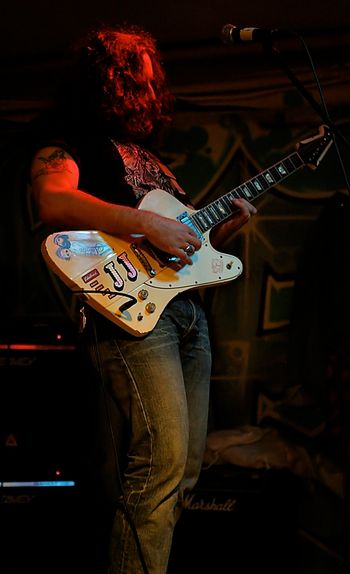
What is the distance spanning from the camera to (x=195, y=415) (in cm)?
175

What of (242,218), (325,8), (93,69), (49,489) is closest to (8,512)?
(49,489)

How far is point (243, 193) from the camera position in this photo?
2.06 meters

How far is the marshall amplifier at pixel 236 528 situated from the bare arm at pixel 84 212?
3.60 feet

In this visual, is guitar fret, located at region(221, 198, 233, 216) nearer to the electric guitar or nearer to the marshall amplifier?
the electric guitar

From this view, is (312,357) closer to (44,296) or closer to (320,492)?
(320,492)

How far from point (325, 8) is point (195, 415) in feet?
6.36

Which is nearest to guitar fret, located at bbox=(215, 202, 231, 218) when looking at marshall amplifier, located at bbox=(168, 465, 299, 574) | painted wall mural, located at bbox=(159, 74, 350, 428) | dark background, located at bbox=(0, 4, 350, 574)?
dark background, located at bbox=(0, 4, 350, 574)

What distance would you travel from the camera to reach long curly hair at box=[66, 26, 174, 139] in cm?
186

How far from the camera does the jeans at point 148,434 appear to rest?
58.9 inches

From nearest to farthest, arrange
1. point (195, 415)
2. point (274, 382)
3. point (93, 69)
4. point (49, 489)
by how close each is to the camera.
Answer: point (195, 415)
point (93, 69)
point (49, 489)
point (274, 382)

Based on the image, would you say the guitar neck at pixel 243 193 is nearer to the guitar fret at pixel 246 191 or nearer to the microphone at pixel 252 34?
the guitar fret at pixel 246 191

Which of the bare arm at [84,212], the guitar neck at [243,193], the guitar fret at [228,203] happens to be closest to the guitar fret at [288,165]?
the guitar neck at [243,193]

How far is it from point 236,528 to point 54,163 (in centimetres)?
154

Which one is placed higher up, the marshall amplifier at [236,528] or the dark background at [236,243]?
the dark background at [236,243]
